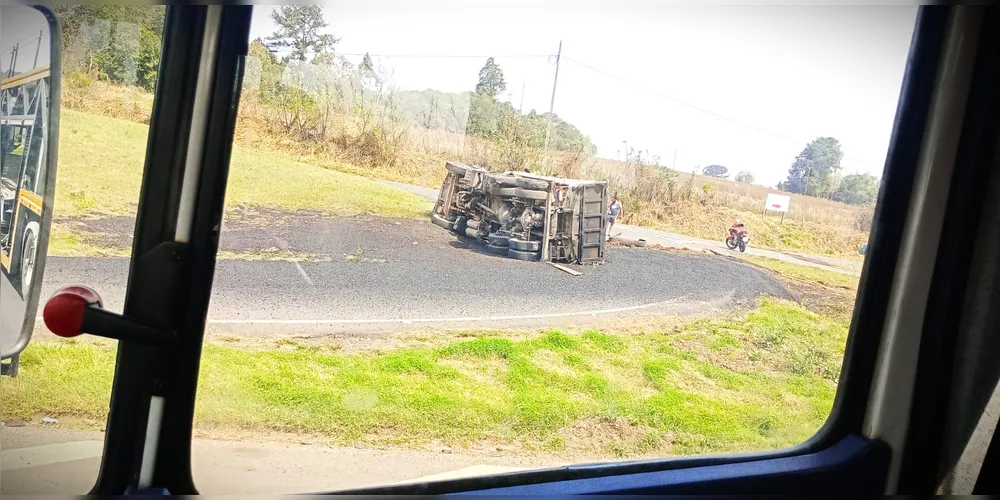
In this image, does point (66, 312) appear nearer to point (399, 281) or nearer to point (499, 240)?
point (399, 281)

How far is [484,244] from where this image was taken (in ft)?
4.87

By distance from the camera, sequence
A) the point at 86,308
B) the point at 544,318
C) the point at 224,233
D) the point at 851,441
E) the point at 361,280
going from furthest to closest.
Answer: the point at 851,441, the point at 544,318, the point at 361,280, the point at 224,233, the point at 86,308

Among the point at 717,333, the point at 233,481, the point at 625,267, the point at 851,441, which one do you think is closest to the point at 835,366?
the point at 851,441

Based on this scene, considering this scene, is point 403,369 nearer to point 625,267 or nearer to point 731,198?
point 625,267

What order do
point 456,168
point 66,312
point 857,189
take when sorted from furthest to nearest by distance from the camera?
point 857,189 < point 456,168 < point 66,312

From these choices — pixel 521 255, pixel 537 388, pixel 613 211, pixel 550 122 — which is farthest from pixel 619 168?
pixel 537 388

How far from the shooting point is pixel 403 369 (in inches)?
57.3

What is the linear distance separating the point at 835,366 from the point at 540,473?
848 millimetres

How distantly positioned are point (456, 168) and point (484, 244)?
19 centimetres

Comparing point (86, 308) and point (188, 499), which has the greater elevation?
point (86, 308)

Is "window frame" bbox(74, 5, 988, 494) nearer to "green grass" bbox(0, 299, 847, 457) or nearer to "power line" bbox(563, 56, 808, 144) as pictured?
"green grass" bbox(0, 299, 847, 457)

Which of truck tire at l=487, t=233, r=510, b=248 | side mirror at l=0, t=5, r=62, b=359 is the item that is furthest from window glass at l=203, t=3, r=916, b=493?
side mirror at l=0, t=5, r=62, b=359

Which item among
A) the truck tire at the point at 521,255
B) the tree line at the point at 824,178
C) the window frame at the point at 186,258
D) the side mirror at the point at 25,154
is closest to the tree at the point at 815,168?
the tree line at the point at 824,178

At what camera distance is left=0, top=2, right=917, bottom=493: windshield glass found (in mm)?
1256
